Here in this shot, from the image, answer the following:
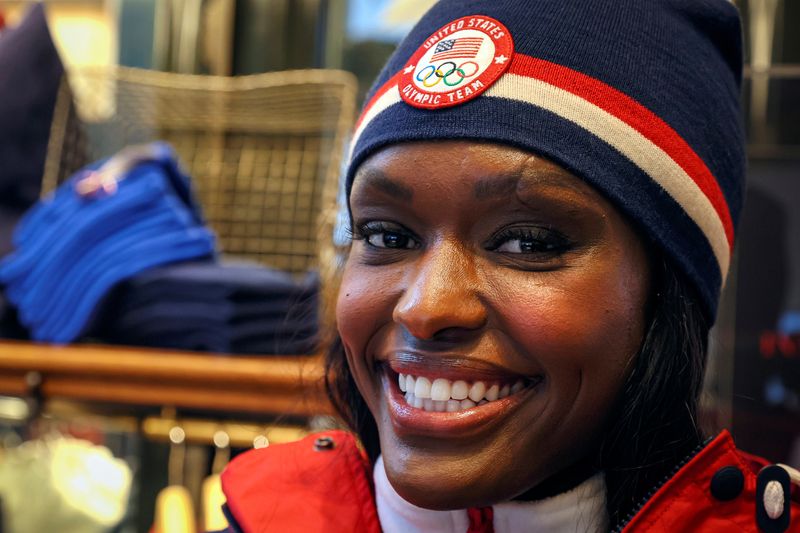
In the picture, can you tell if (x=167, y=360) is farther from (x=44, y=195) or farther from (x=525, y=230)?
(x=525, y=230)

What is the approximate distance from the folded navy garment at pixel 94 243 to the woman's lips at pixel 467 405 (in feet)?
2.75

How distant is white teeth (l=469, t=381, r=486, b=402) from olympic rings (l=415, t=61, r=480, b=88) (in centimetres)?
26

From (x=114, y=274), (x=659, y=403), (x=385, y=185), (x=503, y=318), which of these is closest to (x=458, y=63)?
(x=385, y=185)

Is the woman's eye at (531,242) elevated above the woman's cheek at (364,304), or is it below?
above

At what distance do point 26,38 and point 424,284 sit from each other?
4.23 ft

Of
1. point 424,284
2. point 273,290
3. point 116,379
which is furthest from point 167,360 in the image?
point 424,284

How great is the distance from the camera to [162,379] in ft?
4.38

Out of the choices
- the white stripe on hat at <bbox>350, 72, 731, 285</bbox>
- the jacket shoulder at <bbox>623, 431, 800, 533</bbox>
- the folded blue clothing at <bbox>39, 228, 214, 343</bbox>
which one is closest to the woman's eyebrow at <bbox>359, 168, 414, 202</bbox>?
the white stripe on hat at <bbox>350, 72, 731, 285</bbox>

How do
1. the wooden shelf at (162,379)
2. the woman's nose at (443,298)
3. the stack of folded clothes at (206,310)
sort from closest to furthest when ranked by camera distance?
the woman's nose at (443,298)
the wooden shelf at (162,379)
the stack of folded clothes at (206,310)

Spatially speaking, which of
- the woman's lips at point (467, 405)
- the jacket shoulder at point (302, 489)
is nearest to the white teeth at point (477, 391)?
the woman's lips at point (467, 405)

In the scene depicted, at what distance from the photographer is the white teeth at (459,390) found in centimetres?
76

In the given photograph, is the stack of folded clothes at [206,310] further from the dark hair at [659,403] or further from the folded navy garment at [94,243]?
the dark hair at [659,403]

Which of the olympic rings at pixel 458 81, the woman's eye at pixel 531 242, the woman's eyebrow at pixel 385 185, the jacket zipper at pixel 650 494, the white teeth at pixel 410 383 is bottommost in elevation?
the jacket zipper at pixel 650 494

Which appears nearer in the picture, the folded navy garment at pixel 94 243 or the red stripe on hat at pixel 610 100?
the red stripe on hat at pixel 610 100
